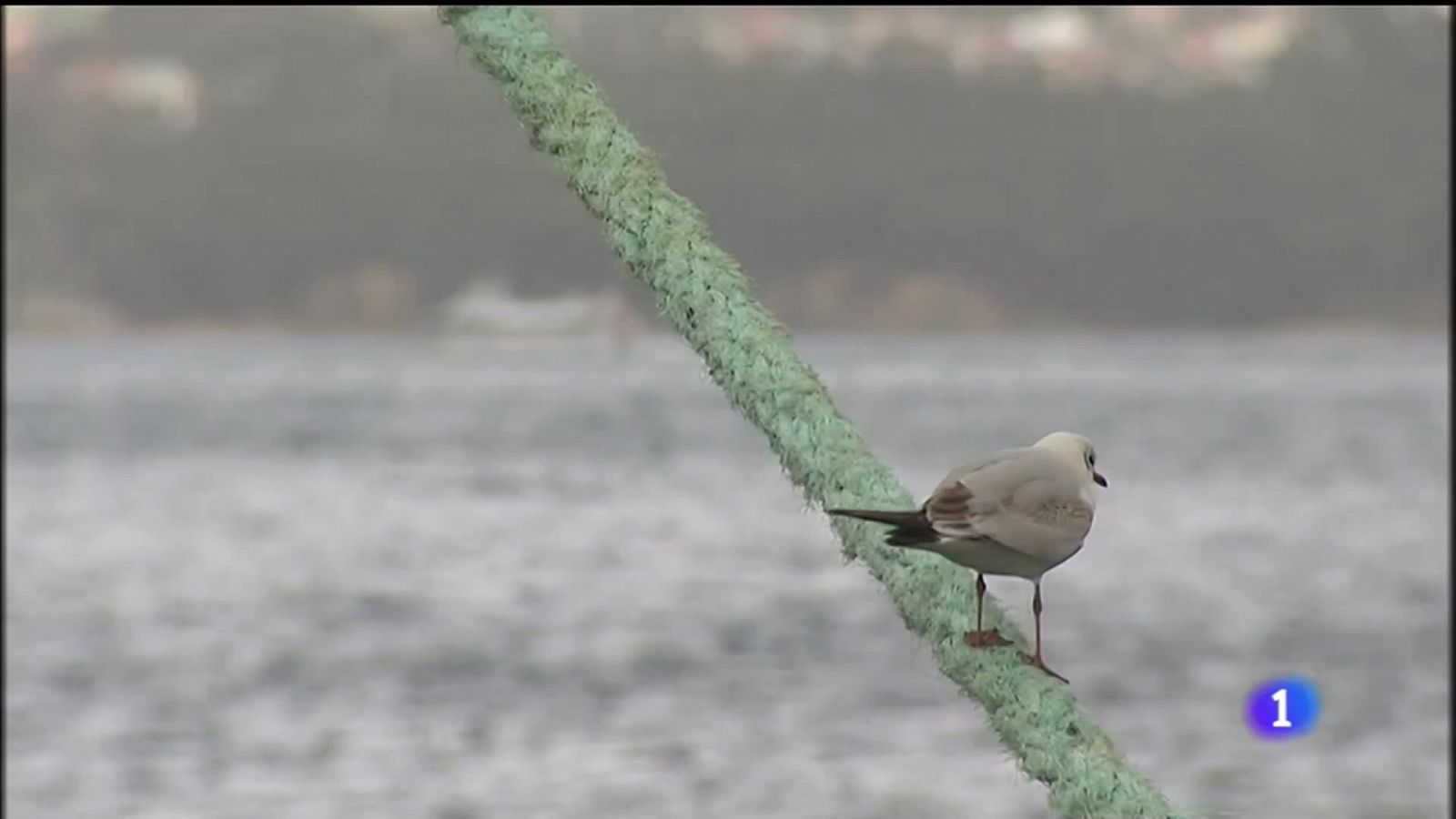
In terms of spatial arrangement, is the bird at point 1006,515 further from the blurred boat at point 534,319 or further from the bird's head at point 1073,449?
the blurred boat at point 534,319

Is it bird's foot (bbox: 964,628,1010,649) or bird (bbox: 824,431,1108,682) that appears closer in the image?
bird (bbox: 824,431,1108,682)

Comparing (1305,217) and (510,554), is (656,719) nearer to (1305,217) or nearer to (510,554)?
(510,554)

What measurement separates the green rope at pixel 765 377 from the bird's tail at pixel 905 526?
0.24ft

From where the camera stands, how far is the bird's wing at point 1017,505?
7.58 ft

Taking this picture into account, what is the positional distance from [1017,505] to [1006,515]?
0.07 feet

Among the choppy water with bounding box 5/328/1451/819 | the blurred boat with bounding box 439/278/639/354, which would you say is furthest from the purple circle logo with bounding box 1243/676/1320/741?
the blurred boat with bounding box 439/278/639/354

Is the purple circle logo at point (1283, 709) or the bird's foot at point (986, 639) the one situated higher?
the purple circle logo at point (1283, 709)

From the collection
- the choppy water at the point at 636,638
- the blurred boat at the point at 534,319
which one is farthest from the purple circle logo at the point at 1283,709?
the blurred boat at the point at 534,319

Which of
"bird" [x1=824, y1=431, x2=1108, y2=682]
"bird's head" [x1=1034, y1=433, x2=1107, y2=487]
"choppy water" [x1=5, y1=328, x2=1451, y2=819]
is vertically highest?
"choppy water" [x1=5, y1=328, x2=1451, y2=819]

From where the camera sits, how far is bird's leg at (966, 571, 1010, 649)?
8.10 ft

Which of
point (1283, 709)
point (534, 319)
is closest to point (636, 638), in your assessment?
point (1283, 709)

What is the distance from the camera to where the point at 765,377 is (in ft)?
7.89

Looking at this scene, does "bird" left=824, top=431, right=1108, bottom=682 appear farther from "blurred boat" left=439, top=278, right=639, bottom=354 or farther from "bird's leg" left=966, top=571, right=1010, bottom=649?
"blurred boat" left=439, top=278, right=639, bottom=354

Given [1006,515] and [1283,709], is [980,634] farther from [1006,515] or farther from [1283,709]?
[1283,709]
